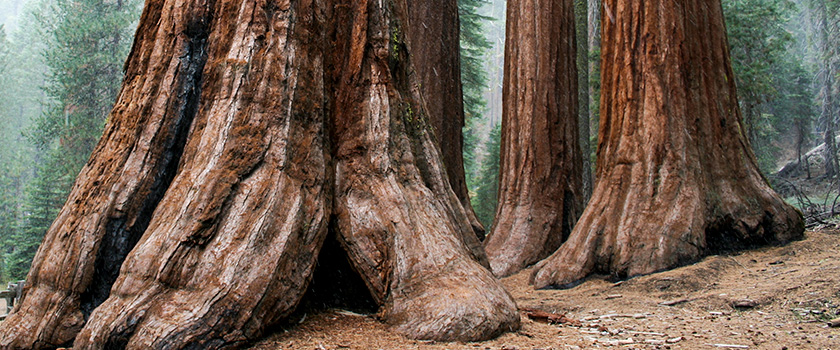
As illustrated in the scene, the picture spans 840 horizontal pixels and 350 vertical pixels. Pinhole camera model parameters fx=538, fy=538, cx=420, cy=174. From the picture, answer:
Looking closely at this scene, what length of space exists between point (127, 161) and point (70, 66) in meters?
21.9

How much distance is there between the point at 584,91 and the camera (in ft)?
46.0

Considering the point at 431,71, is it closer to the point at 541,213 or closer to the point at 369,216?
the point at 541,213

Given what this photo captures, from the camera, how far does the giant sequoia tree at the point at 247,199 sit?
2604 mm

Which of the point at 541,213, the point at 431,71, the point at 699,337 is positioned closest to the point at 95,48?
the point at 431,71

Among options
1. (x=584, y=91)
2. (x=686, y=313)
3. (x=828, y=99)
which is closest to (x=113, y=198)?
(x=686, y=313)

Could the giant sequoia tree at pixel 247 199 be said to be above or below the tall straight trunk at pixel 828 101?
below

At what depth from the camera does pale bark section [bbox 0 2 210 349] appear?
9.44ft

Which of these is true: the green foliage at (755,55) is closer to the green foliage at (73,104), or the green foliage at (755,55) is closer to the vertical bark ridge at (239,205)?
the vertical bark ridge at (239,205)

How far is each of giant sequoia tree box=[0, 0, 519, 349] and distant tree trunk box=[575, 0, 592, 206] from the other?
10.2 m

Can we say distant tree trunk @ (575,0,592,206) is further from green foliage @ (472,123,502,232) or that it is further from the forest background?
green foliage @ (472,123,502,232)

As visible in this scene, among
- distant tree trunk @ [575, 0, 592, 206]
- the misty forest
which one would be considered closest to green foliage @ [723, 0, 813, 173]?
distant tree trunk @ [575, 0, 592, 206]

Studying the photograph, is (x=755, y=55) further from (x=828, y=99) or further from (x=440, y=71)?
(x=440, y=71)

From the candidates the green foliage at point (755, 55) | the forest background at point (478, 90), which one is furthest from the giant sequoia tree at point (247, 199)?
the green foliage at point (755, 55)

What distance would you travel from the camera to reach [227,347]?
2504mm
